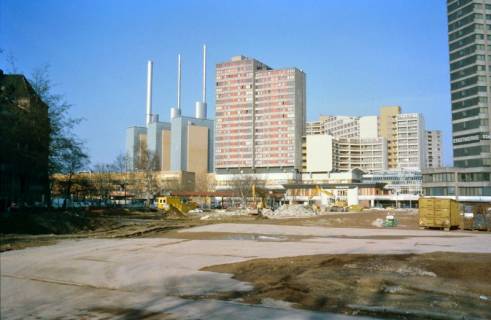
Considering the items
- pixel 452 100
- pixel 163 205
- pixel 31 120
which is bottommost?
pixel 163 205

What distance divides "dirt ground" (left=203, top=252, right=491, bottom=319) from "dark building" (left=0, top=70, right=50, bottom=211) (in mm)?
16530

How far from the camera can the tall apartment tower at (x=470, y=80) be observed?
12425cm

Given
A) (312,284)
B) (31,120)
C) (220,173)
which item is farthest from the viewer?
(220,173)

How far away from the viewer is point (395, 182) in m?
170

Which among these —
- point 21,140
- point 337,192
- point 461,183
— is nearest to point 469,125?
point 461,183

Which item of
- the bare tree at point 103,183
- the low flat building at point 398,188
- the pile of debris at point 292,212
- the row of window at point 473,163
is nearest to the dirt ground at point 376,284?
the pile of debris at point 292,212

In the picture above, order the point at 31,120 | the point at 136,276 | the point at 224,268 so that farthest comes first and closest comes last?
the point at 31,120
the point at 224,268
the point at 136,276

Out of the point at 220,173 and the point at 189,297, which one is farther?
the point at 220,173

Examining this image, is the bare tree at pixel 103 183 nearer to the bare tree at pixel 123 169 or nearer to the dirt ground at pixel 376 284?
the bare tree at pixel 123 169

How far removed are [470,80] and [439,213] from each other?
103658 millimetres

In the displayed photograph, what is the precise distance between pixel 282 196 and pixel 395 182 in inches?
2080

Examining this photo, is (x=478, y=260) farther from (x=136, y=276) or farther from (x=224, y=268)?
(x=136, y=276)

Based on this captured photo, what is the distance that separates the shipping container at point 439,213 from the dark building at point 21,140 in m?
33.2

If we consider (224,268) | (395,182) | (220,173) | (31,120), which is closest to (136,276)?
(224,268)
